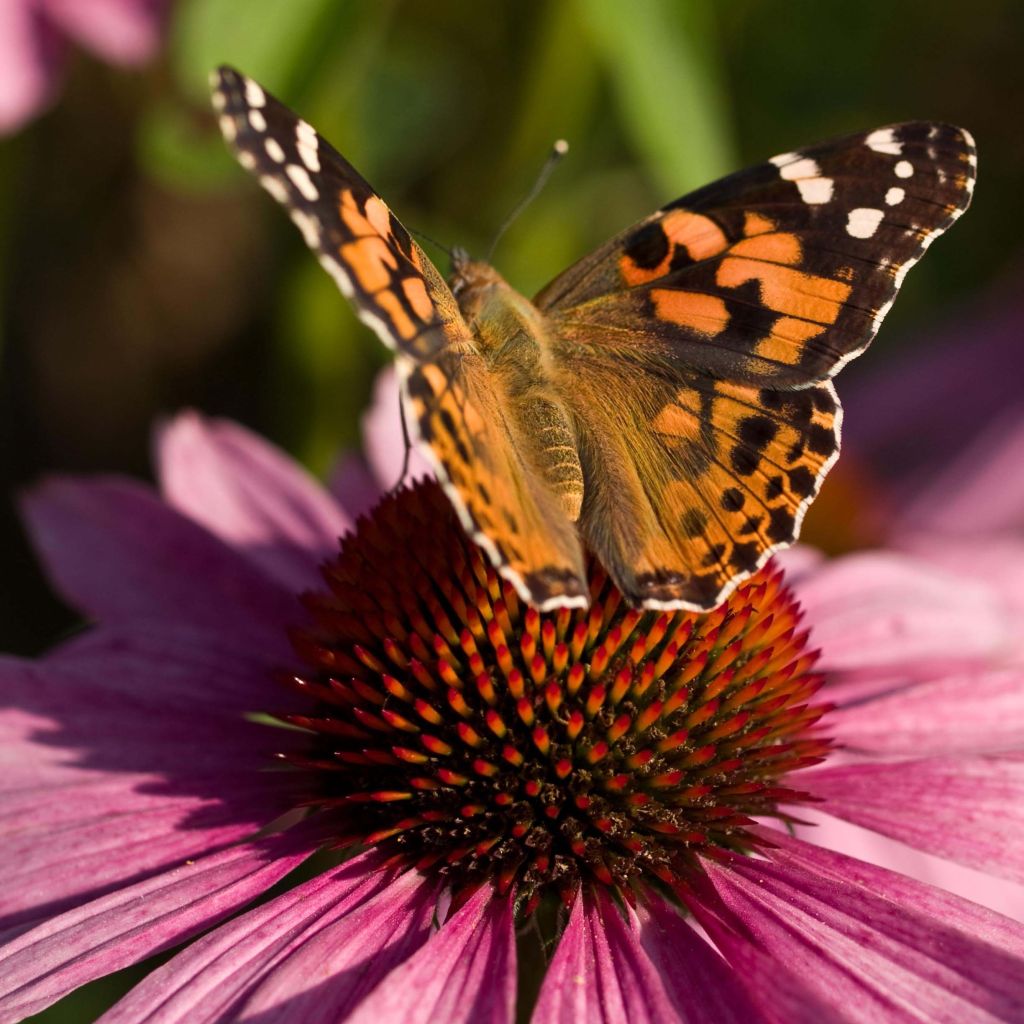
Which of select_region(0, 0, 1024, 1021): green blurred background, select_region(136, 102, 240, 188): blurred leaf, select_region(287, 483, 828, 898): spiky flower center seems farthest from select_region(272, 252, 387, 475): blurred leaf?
select_region(287, 483, 828, 898): spiky flower center

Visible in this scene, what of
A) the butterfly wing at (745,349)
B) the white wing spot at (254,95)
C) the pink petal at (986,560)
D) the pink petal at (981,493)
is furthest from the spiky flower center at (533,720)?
the pink petal at (981,493)

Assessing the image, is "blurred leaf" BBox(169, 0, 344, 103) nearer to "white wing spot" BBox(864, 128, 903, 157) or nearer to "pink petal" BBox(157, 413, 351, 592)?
"pink petal" BBox(157, 413, 351, 592)

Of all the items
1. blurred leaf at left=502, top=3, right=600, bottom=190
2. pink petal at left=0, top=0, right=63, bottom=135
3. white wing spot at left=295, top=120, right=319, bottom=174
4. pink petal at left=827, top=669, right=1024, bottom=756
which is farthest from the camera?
blurred leaf at left=502, top=3, right=600, bottom=190

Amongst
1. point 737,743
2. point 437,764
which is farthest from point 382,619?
point 737,743

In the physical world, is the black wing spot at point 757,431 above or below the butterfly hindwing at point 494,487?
above

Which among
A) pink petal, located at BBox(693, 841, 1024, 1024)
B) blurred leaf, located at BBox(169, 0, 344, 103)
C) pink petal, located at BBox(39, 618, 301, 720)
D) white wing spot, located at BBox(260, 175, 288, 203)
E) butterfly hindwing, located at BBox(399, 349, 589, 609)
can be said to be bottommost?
pink petal, located at BBox(693, 841, 1024, 1024)

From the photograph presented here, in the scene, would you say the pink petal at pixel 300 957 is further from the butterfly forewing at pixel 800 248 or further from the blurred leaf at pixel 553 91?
the blurred leaf at pixel 553 91
